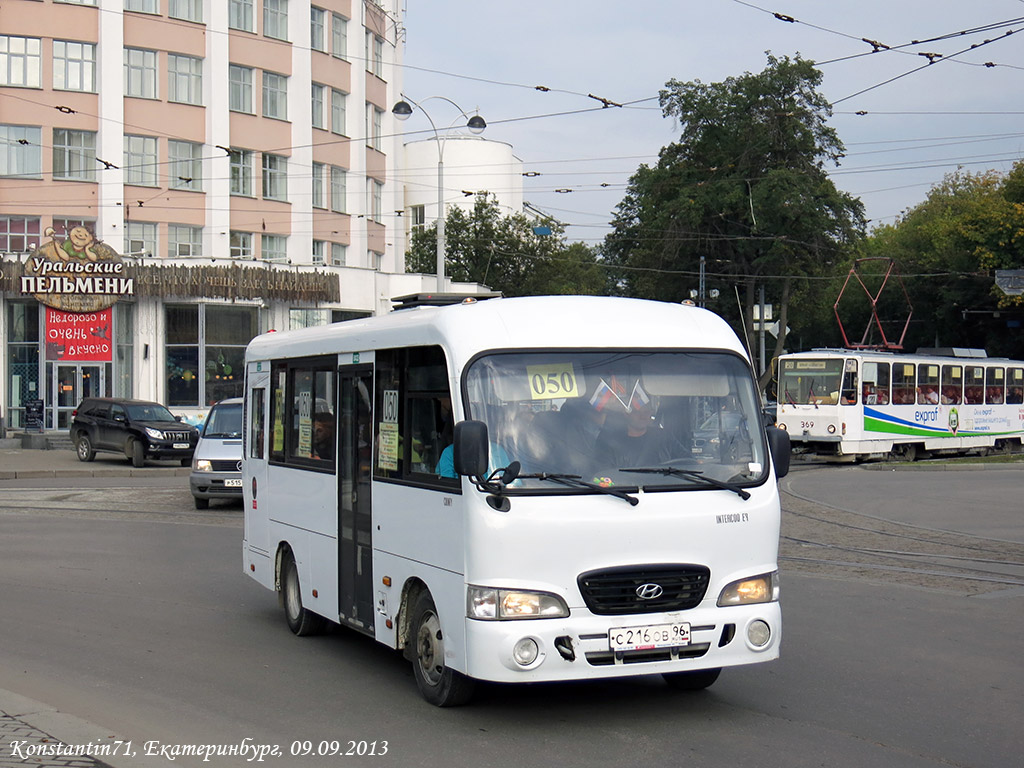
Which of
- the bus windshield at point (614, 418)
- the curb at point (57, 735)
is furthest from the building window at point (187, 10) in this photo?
the bus windshield at point (614, 418)

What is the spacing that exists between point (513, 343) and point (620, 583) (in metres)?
1.45

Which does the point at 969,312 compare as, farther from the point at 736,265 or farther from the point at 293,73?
the point at 293,73

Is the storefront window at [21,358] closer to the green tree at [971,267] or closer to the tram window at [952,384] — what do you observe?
the tram window at [952,384]

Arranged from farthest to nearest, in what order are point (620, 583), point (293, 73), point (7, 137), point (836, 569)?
point (293, 73) → point (7, 137) → point (836, 569) → point (620, 583)

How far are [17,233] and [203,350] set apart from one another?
285 inches

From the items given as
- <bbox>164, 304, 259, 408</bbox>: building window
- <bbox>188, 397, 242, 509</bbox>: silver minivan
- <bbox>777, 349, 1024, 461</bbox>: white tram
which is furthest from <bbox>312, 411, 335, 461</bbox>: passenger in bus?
<bbox>164, 304, 259, 408</bbox>: building window

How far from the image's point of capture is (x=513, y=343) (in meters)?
7.06

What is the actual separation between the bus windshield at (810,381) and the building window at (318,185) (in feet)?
65.6

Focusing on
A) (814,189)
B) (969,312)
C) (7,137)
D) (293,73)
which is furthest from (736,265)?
(7,137)

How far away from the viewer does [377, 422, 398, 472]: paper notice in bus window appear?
26.0ft

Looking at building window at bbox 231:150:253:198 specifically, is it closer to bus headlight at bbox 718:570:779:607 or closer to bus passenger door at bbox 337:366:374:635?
bus passenger door at bbox 337:366:374:635

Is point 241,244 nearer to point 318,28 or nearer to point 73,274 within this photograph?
point 73,274

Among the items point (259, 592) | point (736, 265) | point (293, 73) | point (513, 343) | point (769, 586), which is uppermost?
point (293, 73)

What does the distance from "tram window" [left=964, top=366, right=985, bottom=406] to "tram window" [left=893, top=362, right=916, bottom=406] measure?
3.52 m
